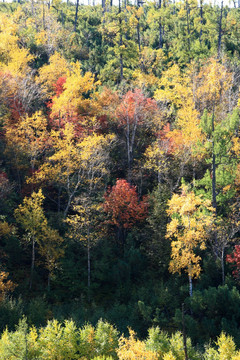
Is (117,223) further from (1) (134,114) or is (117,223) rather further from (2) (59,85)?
(2) (59,85)

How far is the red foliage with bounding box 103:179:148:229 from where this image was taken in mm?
28203

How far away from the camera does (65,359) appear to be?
58.2 ft

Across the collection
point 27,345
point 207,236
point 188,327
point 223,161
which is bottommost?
point 188,327

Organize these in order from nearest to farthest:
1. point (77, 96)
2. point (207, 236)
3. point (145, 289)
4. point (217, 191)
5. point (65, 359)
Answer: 1. point (65, 359)
2. point (207, 236)
3. point (145, 289)
4. point (217, 191)
5. point (77, 96)

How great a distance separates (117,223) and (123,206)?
151 centimetres

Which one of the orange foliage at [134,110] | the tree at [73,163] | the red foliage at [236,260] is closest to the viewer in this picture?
the red foliage at [236,260]

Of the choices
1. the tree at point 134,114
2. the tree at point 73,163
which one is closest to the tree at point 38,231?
the tree at point 73,163

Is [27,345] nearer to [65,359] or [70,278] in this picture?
[65,359]

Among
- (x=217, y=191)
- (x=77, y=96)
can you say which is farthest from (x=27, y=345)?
(x=77, y=96)

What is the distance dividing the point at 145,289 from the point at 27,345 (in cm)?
1059

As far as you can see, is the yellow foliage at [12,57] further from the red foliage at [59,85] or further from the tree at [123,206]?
the tree at [123,206]

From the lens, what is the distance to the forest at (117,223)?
20562 mm

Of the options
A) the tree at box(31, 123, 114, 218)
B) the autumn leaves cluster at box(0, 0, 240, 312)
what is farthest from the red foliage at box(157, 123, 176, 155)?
the tree at box(31, 123, 114, 218)

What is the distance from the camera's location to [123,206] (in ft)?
93.7
